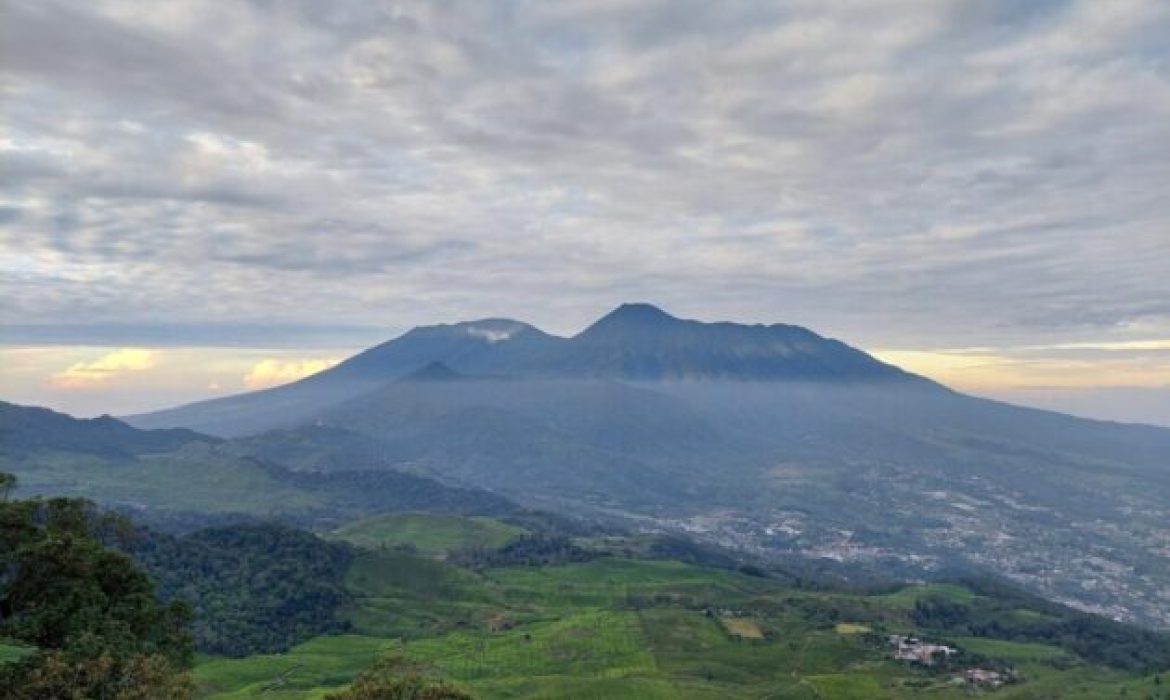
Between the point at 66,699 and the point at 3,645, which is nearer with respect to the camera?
the point at 66,699

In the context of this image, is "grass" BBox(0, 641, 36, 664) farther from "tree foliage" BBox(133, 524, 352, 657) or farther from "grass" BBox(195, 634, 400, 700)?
"tree foliage" BBox(133, 524, 352, 657)

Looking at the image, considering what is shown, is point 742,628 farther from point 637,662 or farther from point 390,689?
point 390,689

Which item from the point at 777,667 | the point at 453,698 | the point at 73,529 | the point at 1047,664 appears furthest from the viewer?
the point at 1047,664

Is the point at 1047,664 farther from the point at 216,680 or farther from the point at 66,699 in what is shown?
the point at 66,699

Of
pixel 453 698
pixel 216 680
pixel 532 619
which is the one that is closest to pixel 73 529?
pixel 453 698

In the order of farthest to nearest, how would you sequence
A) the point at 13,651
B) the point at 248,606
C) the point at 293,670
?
the point at 248,606 < the point at 293,670 < the point at 13,651

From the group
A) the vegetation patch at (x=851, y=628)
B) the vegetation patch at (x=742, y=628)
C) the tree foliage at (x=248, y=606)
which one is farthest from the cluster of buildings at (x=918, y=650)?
the tree foliage at (x=248, y=606)

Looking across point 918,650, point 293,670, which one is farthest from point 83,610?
point 918,650

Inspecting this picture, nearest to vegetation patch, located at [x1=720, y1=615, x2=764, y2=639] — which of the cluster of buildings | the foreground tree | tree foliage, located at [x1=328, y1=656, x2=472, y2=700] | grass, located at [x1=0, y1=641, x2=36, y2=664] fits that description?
the cluster of buildings
